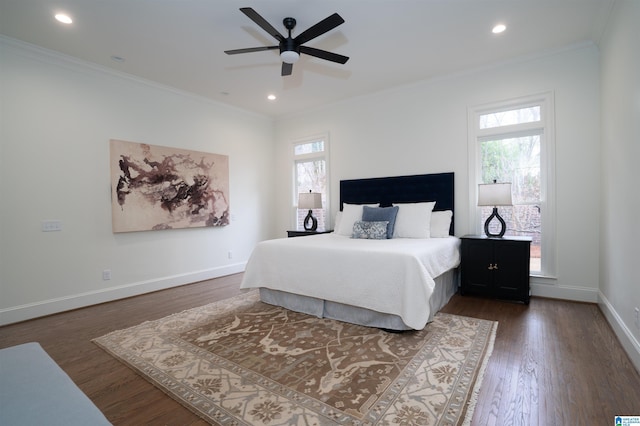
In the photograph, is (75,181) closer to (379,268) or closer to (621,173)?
(379,268)

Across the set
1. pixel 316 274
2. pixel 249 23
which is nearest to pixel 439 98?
pixel 249 23

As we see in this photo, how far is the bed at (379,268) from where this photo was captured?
8.63ft

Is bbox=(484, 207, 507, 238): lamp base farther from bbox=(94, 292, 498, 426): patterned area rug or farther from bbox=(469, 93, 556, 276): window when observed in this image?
bbox=(94, 292, 498, 426): patterned area rug

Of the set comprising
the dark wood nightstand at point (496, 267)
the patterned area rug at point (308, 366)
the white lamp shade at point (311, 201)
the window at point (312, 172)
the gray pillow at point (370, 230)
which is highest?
the window at point (312, 172)

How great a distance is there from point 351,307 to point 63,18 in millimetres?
3877

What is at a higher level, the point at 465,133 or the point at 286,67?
the point at 286,67

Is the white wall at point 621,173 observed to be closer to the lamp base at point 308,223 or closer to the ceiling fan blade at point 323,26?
the ceiling fan blade at point 323,26

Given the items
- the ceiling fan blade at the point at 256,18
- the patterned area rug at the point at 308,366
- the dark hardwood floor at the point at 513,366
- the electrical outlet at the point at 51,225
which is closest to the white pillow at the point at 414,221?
the dark hardwood floor at the point at 513,366

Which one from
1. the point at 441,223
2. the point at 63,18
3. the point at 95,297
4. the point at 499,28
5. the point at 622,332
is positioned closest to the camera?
the point at 622,332

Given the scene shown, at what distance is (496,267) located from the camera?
3604mm

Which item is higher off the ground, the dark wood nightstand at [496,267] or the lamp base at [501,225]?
the lamp base at [501,225]

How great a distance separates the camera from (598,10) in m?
2.85

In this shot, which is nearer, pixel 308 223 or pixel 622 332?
pixel 622 332

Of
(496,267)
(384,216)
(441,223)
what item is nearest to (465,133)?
(441,223)
